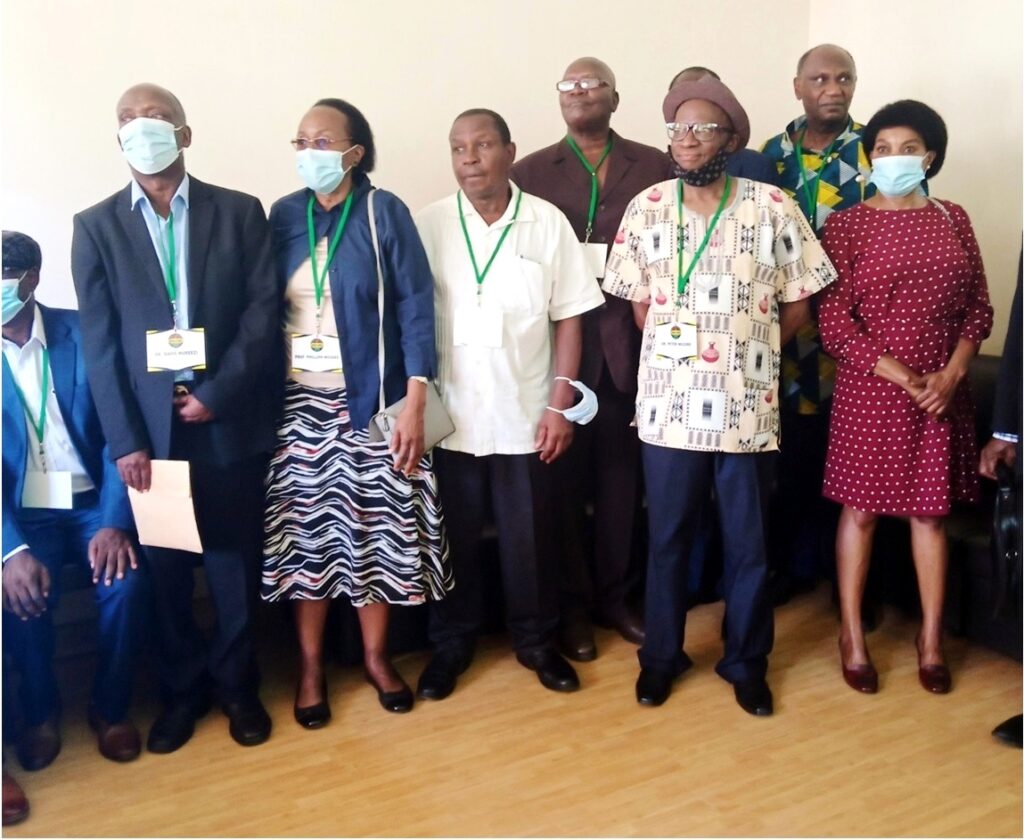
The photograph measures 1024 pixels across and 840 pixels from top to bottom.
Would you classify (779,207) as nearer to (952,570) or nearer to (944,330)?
(944,330)

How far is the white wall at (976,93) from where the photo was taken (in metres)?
3.66

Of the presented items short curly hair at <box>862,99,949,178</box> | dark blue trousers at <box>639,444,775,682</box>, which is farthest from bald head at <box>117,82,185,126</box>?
short curly hair at <box>862,99,949,178</box>

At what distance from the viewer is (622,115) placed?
4.05 meters

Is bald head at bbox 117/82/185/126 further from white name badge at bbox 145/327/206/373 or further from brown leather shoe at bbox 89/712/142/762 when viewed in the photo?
brown leather shoe at bbox 89/712/142/762

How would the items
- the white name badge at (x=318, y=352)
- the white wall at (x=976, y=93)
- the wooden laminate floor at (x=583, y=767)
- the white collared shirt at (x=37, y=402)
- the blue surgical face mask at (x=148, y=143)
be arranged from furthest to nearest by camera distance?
the white wall at (x=976, y=93), the white name badge at (x=318, y=352), the white collared shirt at (x=37, y=402), the blue surgical face mask at (x=148, y=143), the wooden laminate floor at (x=583, y=767)

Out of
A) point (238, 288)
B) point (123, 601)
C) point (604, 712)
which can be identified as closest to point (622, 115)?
point (238, 288)

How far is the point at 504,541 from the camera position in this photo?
2.89 m

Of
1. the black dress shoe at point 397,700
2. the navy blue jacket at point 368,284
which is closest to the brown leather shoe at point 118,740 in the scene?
the black dress shoe at point 397,700

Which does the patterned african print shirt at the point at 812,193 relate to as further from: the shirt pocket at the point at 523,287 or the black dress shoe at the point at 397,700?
the black dress shoe at the point at 397,700

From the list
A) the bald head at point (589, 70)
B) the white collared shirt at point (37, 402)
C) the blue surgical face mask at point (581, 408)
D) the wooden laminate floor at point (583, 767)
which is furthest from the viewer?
the bald head at point (589, 70)

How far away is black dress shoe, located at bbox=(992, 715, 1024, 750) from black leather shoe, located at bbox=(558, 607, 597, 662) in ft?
3.83

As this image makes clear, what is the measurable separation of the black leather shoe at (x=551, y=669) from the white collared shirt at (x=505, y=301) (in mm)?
660

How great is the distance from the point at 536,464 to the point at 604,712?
742mm

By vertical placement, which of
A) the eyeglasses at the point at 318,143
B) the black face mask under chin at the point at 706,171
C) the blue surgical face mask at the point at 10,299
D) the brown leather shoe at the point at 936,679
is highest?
the eyeglasses at the point at 318,143
